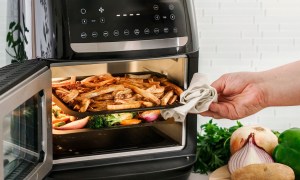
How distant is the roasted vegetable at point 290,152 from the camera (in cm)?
157

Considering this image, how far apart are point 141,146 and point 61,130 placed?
7.9 inches

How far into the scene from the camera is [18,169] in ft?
3.98

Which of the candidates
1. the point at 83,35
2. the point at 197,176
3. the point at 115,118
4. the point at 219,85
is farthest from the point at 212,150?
the point at 83,35

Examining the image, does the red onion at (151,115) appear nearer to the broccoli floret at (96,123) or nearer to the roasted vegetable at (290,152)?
the broccoli floret at (96,123)

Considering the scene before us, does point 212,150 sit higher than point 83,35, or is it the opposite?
point 83,35

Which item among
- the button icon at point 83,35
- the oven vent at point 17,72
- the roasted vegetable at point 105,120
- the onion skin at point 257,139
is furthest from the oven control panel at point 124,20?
the onion skin at point 257,139

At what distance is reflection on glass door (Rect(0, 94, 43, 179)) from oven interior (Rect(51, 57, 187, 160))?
110mm

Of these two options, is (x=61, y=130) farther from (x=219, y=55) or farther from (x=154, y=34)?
(x=219, y=55)

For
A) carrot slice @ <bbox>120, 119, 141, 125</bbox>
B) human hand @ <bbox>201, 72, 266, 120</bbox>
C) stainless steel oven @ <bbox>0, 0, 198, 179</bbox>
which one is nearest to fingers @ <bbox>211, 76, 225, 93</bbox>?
human hand @ <bbox>201, 72, 266, 120</bbox>

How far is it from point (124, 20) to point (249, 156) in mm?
481

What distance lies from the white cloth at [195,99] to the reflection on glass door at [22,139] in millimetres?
309

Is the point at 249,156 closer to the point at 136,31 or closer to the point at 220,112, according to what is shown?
the point at 220,112

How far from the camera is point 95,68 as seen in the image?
1.59 meters

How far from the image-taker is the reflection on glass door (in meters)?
1.16
